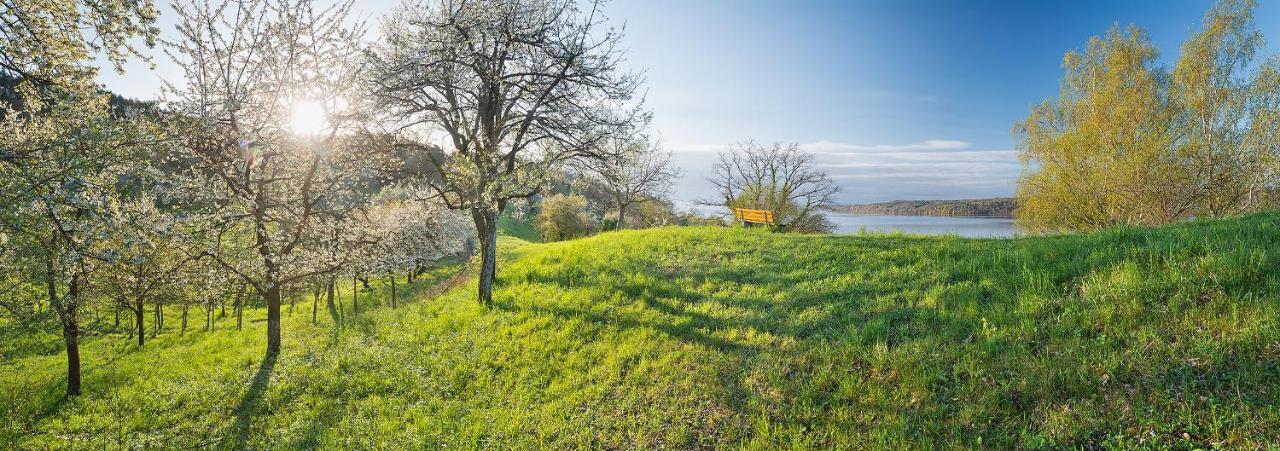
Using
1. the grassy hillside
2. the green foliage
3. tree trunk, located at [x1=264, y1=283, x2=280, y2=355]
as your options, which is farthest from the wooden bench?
tree trunk, located at [x1=264, y1=283, x2=280, y2=355]

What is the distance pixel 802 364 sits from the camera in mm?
5969

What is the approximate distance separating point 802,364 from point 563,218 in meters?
42.8

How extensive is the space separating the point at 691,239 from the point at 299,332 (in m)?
12.5

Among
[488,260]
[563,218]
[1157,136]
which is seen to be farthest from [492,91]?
[563,218]

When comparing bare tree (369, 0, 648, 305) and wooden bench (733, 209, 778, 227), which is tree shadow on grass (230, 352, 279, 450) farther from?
wooden bench (733, 209, 778, 227)

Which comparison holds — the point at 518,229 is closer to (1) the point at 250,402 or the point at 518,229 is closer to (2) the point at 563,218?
(2) the point at 563,218

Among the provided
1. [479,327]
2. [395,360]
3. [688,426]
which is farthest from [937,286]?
[395,360]

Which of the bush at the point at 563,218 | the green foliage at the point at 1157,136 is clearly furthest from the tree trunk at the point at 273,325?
the bush at the point at 563,218

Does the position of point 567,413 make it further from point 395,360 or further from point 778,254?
point 778,254

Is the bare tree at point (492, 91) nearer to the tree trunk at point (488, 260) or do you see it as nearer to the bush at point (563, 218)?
the tree trunk at point (488, 260)

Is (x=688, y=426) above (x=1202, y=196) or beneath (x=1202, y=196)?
beneath

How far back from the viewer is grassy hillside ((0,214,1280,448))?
4102mm

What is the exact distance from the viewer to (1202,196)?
52.5 feet

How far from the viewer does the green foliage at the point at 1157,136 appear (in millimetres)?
15844
